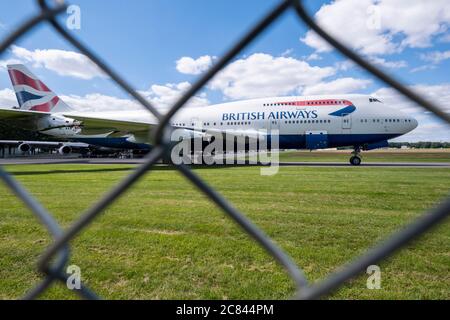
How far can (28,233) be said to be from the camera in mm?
3682

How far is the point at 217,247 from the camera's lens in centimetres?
317

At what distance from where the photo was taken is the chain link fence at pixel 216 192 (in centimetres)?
51

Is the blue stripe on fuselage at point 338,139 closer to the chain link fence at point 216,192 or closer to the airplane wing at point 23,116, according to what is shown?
the airplane wing at point 23,116

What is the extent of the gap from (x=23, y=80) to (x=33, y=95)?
1.14 meters

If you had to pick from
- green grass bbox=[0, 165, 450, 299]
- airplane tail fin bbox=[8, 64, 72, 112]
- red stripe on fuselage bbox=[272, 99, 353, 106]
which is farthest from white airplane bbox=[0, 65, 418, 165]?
green grass bbox=[0, 165, 450, 299]

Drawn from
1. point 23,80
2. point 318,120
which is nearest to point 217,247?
point 318,120

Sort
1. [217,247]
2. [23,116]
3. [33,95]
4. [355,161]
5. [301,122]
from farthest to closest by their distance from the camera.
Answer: [33,95] < [301,122] < [355,161] < [23,116] < [217,247]

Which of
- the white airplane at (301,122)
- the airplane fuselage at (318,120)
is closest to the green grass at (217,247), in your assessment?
the white airplane at (301,122)

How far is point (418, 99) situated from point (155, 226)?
3.83m

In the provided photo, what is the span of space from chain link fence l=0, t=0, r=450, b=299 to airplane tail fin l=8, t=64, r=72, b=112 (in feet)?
73.1

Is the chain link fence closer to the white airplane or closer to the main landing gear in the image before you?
the white airplane

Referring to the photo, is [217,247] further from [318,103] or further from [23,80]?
[23,80]
